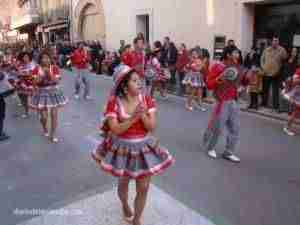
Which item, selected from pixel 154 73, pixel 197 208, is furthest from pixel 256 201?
pixel 154 73

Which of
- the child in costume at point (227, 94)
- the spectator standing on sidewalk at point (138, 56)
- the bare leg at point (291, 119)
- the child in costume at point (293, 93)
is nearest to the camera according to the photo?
the child in costume at point (227, 94)

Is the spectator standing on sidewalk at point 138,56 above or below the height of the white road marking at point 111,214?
above

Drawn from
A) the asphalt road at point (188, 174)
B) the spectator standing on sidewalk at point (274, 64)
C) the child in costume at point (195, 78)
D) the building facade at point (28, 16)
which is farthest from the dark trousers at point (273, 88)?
the building facade at point (28, 16)

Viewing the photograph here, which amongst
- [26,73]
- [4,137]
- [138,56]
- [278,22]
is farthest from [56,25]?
[4,137]

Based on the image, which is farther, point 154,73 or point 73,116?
point 154,73

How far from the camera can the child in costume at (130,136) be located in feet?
10.1

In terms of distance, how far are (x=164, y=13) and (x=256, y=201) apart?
12634mm

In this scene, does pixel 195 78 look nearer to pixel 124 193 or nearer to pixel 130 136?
pixel 124 193

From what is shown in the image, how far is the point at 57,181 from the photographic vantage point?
488 cm

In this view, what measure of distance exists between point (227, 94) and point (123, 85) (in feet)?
8.51

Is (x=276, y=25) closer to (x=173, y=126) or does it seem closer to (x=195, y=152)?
(x=173, y=126)

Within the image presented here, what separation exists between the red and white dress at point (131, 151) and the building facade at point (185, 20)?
954 centimetres

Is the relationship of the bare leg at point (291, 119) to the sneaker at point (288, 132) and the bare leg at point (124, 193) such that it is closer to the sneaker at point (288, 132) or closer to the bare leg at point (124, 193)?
the sneaker at point (288, 132)

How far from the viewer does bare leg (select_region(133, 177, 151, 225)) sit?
10.6 feet
